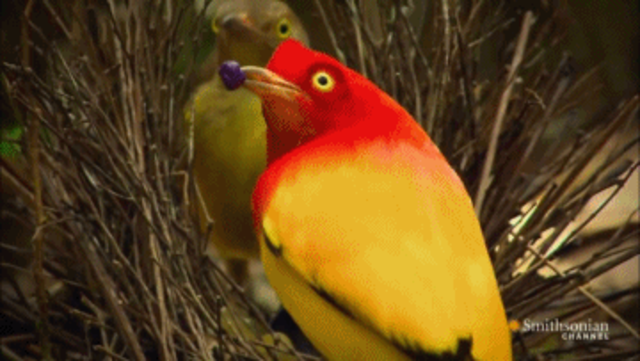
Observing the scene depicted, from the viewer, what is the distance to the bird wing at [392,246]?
0.56m

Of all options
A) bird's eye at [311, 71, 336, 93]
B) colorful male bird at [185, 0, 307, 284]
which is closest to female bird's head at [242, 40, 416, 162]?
bird's eye at [311, 71, 336, 93]

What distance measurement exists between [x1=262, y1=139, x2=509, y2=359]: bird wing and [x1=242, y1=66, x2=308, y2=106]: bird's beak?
0.04 meters

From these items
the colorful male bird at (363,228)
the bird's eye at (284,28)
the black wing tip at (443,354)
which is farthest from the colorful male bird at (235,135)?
the black wing tip at (443,354)

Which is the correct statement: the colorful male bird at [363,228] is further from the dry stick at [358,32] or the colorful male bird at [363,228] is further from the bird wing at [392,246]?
the dry stick at [358,32]

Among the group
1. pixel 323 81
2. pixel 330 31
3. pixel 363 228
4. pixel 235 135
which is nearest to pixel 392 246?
pixel 363 228

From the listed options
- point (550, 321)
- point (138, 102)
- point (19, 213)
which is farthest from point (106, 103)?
point (550, 321)

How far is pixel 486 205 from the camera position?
781 millimetres

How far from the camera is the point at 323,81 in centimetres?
64

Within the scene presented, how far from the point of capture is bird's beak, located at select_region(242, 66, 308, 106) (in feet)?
2.07

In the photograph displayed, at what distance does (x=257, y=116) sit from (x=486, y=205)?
0.66 ft

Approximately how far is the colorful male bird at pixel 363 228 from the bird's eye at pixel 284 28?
0.45 ft

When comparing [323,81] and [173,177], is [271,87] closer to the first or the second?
[323,81]

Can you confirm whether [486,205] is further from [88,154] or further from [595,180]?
[88,154]

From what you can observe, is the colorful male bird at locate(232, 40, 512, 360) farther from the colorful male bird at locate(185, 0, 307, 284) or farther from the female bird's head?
the colorful male bird at locate(185, 0, 307, 284)
